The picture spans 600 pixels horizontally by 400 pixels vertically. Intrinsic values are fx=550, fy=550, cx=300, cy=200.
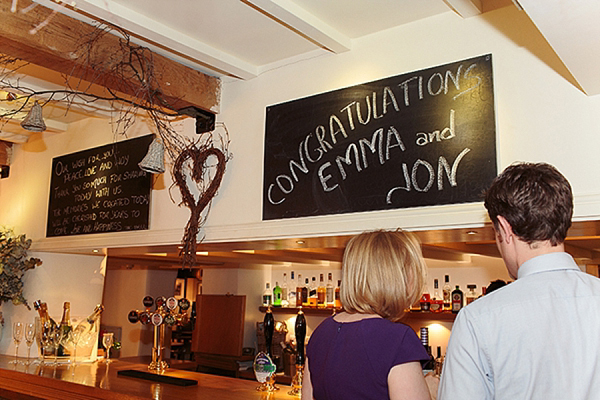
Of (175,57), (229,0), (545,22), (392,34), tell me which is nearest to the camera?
(545,22)

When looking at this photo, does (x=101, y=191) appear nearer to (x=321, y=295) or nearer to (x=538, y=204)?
(x=321, y=295)

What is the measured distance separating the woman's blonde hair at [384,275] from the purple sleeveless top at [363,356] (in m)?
0.05

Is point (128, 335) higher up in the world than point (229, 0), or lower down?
lower down

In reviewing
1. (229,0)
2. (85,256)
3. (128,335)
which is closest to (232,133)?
(229,0)

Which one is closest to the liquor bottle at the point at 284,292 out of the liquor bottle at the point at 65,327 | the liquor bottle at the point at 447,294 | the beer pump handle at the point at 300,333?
the liquor bottle at the point at 447,294

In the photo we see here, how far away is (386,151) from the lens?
2.46 metres

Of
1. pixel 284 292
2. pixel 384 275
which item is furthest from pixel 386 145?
pixel 284 292

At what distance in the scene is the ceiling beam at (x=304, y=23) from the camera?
7.27 feet

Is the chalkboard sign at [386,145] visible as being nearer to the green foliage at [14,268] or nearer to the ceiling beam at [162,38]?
the ceiling beam at [162,38]

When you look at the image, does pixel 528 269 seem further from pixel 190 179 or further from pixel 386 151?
pixel 190 179

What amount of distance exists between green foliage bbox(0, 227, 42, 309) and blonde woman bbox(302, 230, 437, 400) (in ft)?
10.9

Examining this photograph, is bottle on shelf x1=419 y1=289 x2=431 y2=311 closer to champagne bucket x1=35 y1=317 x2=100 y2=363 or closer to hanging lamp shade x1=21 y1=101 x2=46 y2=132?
champagne bucket x1=35 y1=317 x2=100 y2=363

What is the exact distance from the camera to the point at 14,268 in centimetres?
413

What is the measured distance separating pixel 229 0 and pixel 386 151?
94 cm
